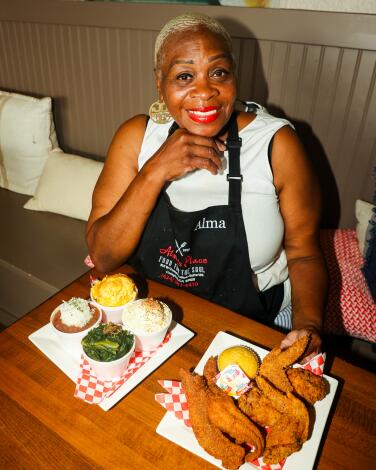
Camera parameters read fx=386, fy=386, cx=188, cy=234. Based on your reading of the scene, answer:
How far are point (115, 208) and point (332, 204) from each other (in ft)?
5.04

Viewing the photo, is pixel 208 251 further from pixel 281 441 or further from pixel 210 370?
Answer: pixel 281 441

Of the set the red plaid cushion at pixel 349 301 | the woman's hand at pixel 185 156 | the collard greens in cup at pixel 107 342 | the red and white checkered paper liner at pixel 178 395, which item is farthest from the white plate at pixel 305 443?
the red plaid cushion at pixel 349 301

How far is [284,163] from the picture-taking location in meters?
1.50

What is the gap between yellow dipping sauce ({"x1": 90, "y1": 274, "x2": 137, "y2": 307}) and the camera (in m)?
1.31

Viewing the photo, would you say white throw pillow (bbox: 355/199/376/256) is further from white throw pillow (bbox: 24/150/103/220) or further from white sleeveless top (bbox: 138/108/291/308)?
white throw pillow (bbox: 24/150/103/220)

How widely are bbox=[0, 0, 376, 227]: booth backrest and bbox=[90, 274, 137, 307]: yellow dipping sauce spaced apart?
5.10 ft

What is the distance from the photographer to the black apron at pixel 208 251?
1.46 metres

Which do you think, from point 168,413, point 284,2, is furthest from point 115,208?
point 284,2

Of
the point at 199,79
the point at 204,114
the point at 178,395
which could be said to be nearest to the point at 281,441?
the point at 178,395

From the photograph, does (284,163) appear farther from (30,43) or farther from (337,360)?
(30,43)

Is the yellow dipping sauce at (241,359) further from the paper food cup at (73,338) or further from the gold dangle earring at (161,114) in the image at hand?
the gold dangle earring at (161,114)

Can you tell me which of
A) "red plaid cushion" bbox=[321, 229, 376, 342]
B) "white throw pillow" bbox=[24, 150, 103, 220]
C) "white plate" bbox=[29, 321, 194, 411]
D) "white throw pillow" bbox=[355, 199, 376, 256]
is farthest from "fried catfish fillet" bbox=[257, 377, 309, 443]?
"white throw pillow" bbox=[24, 150, 103, 220]

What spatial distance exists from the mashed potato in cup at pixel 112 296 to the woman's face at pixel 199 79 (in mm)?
616

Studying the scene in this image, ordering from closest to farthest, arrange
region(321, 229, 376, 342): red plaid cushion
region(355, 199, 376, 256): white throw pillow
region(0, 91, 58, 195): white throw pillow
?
region(321, 229, 376, 342): red plaid cushion
region(355, 199, 376, 256): white throw pillow
region(0, 91, 58, 195): white throw pillow
